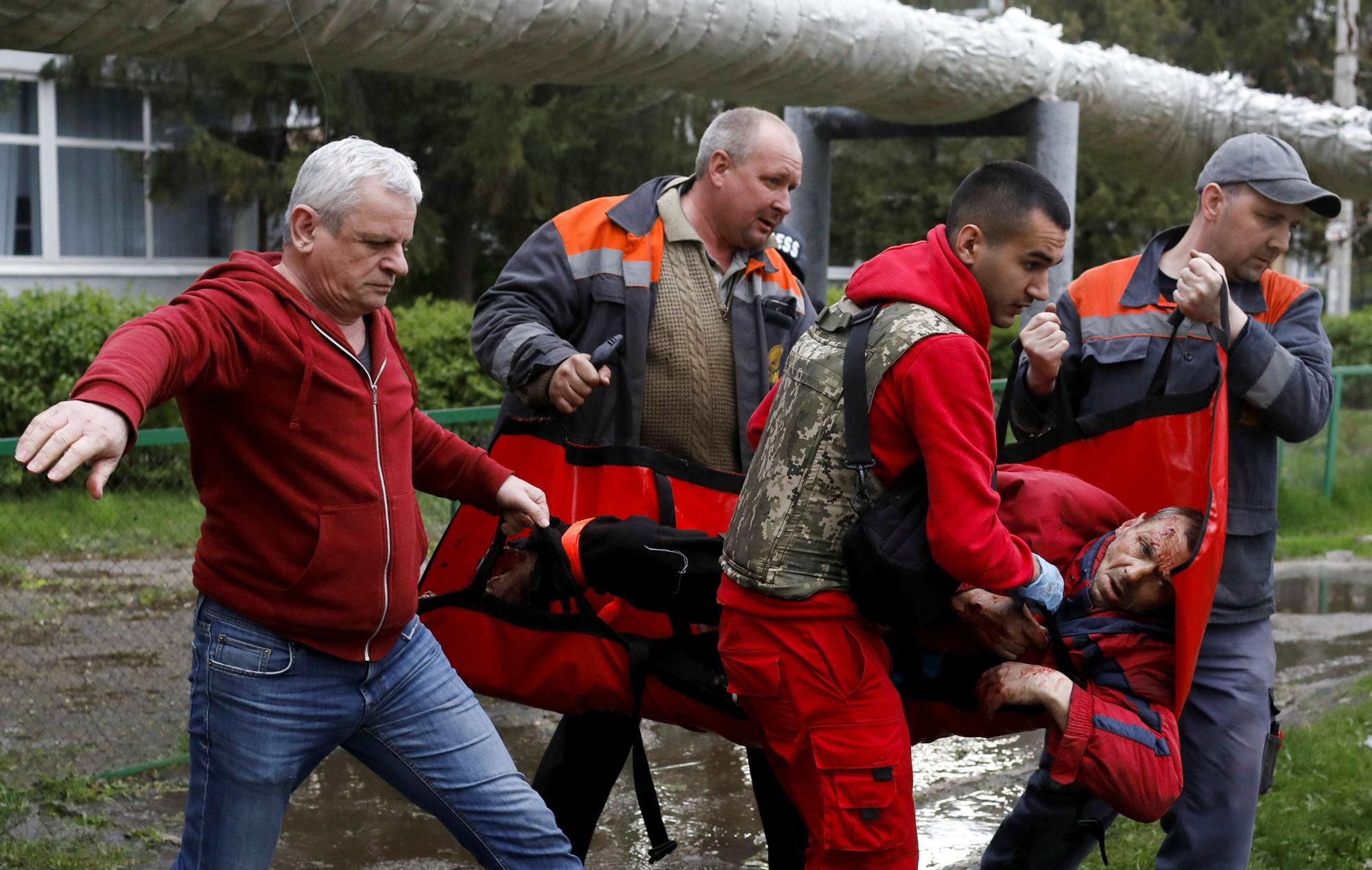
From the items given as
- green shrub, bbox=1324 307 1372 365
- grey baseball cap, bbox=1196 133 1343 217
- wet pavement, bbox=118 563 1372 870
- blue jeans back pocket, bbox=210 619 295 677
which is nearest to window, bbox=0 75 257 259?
wet pavement, bbox=118 563 1372 870

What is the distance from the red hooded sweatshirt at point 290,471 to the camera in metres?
2.57

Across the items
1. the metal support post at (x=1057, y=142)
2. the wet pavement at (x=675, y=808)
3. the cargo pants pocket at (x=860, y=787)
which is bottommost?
the wet pavement at (x=675, y=808)

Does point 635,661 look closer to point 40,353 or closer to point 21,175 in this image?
point 40,353

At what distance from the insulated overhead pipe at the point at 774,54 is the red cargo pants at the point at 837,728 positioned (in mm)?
2226

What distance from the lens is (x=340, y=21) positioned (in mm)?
4152

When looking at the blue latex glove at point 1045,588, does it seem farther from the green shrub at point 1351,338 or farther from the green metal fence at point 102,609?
the green shrub at point 1351,338

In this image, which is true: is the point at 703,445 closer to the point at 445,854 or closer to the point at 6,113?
the point at 445,854

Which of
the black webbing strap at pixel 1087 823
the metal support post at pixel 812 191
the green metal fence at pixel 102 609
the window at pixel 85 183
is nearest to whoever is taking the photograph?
the black webbing strap at pixel 1087 823

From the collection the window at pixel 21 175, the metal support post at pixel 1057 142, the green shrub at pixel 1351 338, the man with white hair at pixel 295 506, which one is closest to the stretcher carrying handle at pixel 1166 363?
the man with white hair at pixel 295 506

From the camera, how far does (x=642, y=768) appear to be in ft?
11.1

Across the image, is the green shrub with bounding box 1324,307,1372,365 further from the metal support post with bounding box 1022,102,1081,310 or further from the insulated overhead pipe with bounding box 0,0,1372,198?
the metal support post with bounding box 1022,102,1081,310

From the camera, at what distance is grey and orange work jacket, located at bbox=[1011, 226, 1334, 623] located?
3.39 metres

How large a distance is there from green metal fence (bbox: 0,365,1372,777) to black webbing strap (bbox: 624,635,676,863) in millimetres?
2218

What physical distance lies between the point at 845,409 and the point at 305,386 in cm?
99
